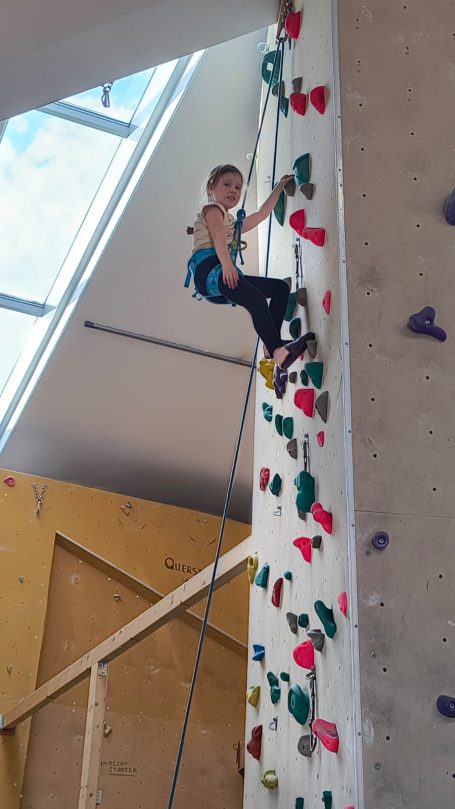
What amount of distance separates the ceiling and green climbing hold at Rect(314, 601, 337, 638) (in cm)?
280

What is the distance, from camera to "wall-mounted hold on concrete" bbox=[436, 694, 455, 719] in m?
2.07

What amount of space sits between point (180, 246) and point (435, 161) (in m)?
2.42

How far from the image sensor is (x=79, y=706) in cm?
529

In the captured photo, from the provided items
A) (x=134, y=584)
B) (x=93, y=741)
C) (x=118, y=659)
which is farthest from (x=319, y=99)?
(x=118, y=659)

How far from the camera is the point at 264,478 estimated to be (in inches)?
143

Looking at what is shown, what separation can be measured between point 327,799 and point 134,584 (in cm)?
356

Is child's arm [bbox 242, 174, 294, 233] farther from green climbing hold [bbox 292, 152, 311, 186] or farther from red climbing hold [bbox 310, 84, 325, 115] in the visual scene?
red climbing hold [bbox 310, 84, 325, 115]

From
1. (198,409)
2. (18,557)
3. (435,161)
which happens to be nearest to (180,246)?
(198,409)

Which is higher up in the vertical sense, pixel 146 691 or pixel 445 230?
pixel 445 230

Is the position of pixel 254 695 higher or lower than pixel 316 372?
lower

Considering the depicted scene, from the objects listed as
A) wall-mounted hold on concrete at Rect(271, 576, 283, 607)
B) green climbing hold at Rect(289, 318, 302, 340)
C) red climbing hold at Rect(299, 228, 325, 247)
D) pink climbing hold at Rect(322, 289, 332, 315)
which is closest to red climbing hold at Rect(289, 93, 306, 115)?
red climbing hold at Rect(299, 228, 325, 247)

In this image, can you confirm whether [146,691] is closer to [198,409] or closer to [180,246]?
[198,409]

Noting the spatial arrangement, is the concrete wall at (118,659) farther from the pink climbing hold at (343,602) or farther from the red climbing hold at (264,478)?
the pink climbing hold at (343,602)

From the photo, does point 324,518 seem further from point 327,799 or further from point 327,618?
point 327,799
